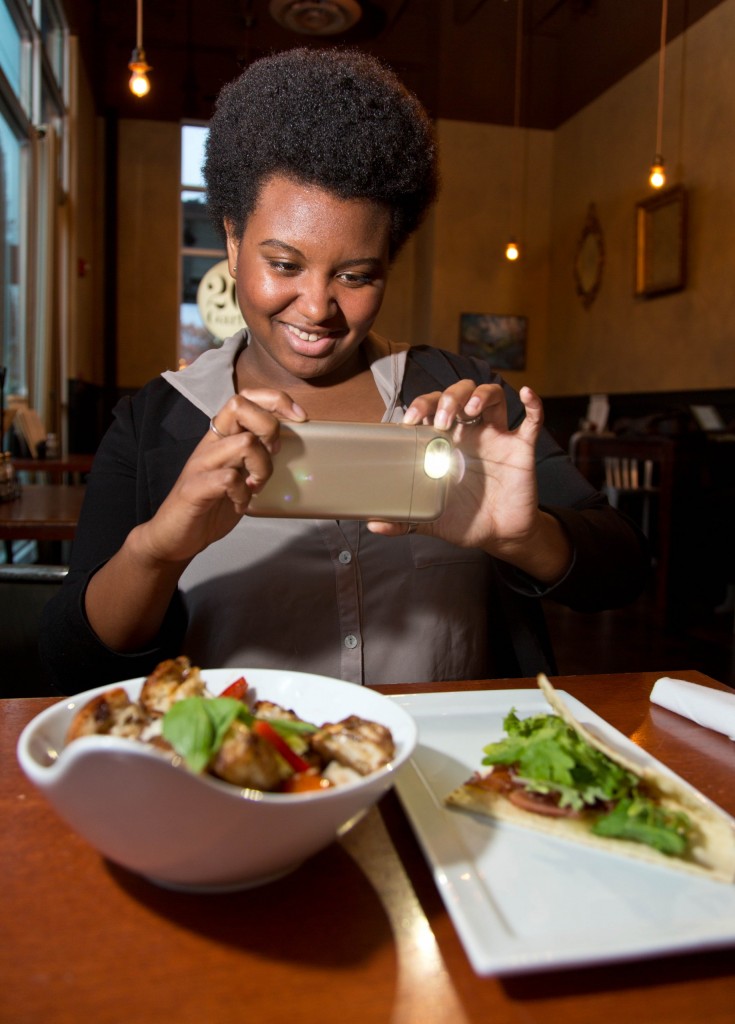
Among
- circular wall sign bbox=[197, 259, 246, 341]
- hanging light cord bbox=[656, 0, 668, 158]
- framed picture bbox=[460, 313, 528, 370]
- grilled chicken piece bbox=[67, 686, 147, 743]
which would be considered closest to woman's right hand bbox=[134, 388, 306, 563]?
grilled chicken piece bbox=[67, 686, 147, 743]

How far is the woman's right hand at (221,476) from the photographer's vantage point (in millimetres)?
856

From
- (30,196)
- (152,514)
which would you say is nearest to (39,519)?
(152,514)

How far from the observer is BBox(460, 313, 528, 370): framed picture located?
9.12 metres

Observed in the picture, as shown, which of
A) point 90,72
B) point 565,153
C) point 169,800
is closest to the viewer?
point 169,800

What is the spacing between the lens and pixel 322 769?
0.60 metres

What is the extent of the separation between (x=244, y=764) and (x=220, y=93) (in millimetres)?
1243

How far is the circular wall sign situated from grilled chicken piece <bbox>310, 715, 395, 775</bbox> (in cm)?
786

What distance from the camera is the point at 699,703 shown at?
91cm

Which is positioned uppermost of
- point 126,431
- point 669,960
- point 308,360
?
point 308,360

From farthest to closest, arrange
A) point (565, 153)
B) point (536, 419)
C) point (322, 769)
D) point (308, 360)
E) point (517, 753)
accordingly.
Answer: point (565, 153)
point (308, 360)
point (536, 419)
point (517, 753)
point (322, 769)

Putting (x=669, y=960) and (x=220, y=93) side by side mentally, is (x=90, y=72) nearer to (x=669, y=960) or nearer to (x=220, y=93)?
(x=220, y=93)

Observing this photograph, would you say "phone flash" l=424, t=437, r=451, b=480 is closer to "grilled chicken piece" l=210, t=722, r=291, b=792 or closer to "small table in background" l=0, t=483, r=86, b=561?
"grilled chicken piece" l=210, t=722, r=291, b=792

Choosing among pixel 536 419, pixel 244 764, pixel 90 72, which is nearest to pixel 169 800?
pixel 244 764

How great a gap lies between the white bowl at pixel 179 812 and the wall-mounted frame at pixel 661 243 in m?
6.83
